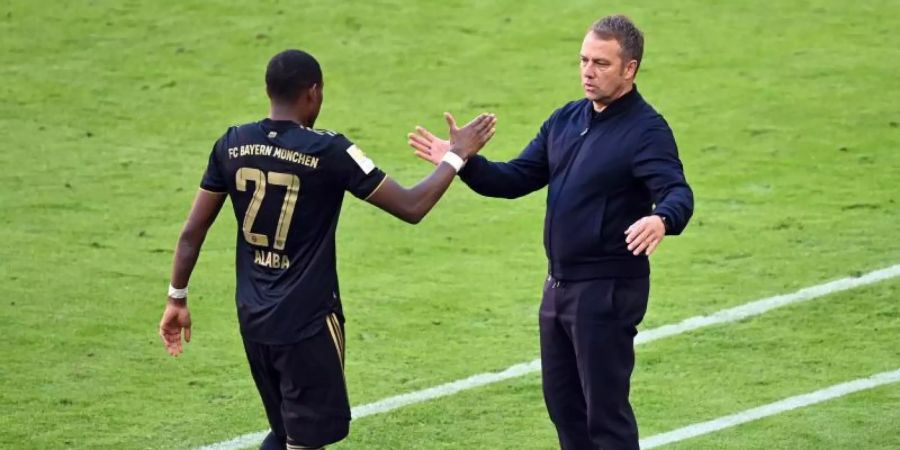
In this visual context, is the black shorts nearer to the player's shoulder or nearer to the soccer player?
the soccer player

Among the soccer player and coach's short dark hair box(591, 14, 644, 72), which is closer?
the soccer player

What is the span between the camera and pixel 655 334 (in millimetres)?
9320

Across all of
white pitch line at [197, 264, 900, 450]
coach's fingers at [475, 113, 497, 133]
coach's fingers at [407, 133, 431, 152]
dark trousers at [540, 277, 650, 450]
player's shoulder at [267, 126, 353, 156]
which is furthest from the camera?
white pitch line at [197, 264, 900, 450]

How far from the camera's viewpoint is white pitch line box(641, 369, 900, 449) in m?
7.98

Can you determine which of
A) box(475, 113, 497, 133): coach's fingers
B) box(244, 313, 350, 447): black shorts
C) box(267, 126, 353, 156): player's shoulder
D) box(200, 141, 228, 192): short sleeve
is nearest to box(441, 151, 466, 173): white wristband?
box(475, 113, 497, 133): coach's fingers

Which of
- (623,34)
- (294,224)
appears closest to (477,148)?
(623,34)

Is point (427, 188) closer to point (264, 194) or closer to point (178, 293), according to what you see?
point (264, 194)

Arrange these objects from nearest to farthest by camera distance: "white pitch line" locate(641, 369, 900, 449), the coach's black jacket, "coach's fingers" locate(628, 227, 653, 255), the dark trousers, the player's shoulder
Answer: "coach's fingers" locate(628, 227, 653, 255) → the player's shoulder → the coach's black jacket → the dark trousers → "white pitch line" locate(641, 369, 900, 449)

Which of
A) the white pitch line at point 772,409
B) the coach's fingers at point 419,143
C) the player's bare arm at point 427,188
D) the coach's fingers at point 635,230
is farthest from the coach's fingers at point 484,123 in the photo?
the white pitch line at point 772,409

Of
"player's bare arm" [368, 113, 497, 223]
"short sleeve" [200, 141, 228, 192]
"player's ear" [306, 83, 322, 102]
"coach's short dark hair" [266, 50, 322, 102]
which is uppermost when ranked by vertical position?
"coach's short dark hair" [266, 50, 322, 102]

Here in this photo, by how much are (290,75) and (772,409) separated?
10.9 ft

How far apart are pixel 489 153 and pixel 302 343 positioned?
19.9ft

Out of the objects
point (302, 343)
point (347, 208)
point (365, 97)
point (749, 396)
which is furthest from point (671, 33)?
point (302, 343)

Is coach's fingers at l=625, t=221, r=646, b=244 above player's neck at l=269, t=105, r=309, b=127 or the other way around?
the other way around
